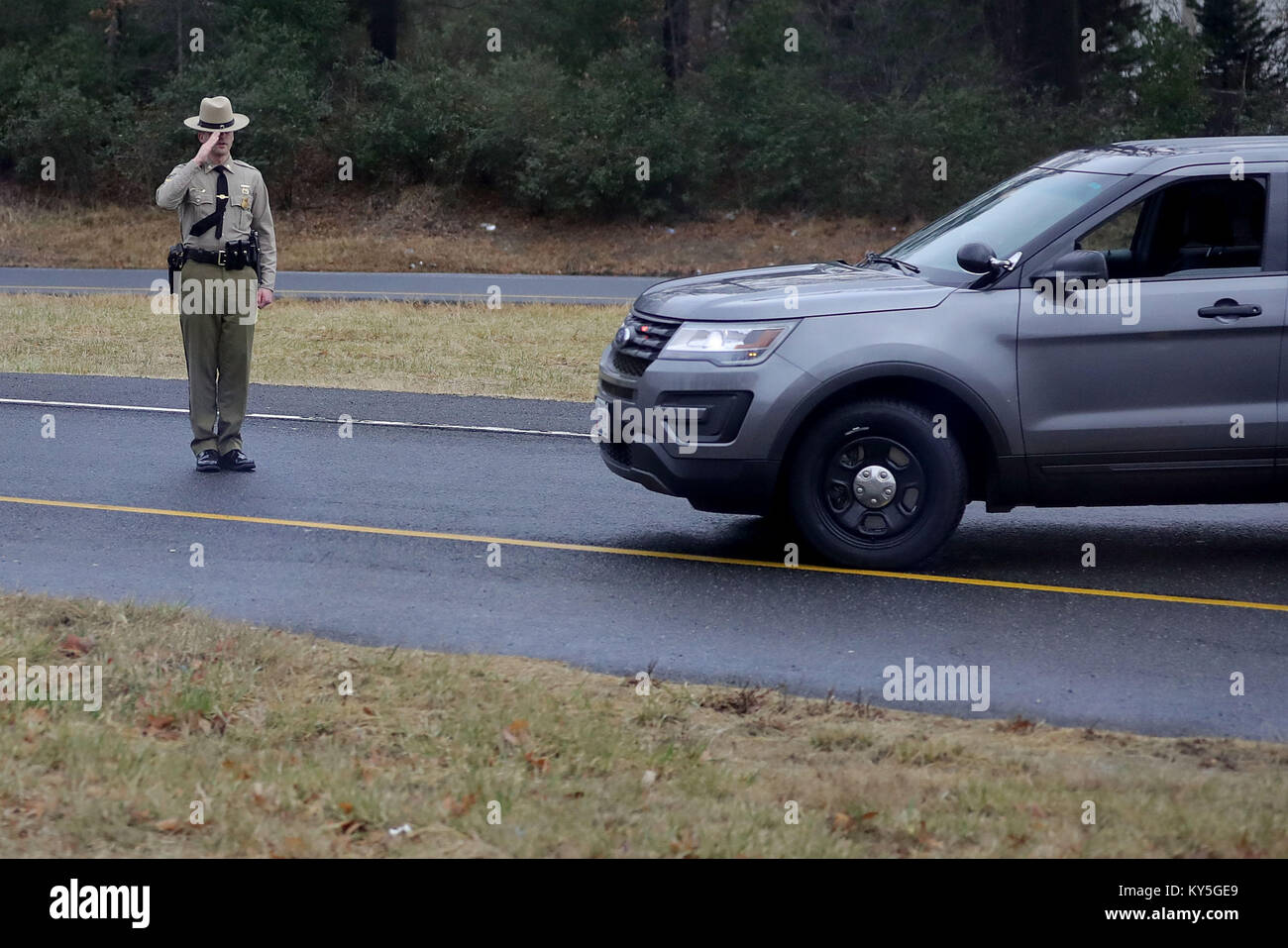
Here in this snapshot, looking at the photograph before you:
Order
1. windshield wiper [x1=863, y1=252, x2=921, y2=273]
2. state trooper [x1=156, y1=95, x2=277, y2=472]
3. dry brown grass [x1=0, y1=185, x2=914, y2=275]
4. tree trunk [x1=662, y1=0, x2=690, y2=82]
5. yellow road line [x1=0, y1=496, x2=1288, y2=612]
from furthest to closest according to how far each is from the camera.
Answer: tree trunk [x1=662, y1=0, x2=690, y2=82], dry brown grass [x1=0, y1=185, x2=914, y2=275], state trooper [x1=156, y1=95, x2=277, y2=472], windshield wiper [x1=863, y1=252, x2=921, y2=273], yellow road line [x1=0, y1=496, x2=1288, y2=612]

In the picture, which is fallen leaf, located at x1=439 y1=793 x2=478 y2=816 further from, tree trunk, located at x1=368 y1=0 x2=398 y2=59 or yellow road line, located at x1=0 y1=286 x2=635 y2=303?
tree trunk, located at x1=368 y1=0 x2=398 y2=59

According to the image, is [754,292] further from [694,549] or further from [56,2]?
[56,2]

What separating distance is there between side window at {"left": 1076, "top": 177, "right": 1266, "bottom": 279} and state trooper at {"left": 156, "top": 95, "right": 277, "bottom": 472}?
5.09 meters

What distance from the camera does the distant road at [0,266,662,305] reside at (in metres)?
24.5

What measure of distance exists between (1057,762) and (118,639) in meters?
3.60

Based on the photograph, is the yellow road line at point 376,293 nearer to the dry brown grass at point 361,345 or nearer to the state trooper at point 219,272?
the dry brown grass at point 361,345

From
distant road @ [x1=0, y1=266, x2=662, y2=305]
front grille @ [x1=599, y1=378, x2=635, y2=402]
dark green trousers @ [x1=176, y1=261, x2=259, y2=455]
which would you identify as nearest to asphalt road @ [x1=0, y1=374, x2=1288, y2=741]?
dark green trousers @ [x1=176, y1=261, x2=259, y2=455]

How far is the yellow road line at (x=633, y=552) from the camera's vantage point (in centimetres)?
753

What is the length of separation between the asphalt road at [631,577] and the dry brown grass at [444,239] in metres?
20.8

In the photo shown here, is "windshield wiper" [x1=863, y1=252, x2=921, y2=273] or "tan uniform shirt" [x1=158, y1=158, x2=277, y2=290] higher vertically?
"tan uniform shirt" [x1=158, y1=158, x2=277, y2=290]

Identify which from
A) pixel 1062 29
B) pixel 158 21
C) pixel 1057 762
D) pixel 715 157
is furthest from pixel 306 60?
pixel 1057 762

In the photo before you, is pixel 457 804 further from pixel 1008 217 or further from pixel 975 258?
pixel 1008 217

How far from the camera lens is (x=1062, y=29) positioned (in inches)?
1438

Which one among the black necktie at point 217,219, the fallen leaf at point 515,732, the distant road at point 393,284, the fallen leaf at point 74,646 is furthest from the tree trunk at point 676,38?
the fallen leaf at point 515,732
